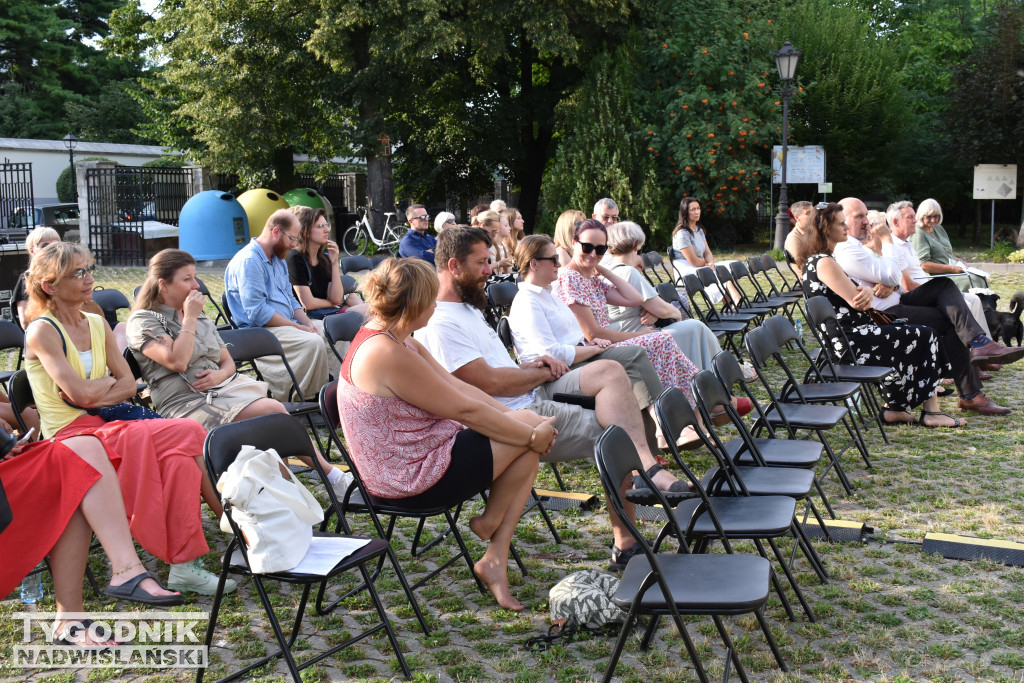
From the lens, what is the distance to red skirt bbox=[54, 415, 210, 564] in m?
3.96

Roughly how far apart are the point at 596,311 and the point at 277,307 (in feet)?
8.03

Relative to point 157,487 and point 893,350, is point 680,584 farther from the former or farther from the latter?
point 893,350

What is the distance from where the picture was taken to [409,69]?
2130cm

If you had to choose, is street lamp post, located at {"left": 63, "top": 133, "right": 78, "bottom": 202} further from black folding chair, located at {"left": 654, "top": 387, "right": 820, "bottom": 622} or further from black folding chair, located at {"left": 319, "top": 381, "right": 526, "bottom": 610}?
black folding chair, located at {"left": 654, "top": 387, "right": 820, "bottom": 622}

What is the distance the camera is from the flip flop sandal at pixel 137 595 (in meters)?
3.65

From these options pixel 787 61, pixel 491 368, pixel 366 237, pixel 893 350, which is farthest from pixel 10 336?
pixel 366 237

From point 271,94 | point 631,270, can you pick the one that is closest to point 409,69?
point 271,94

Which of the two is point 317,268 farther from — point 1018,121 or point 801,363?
point 1018,121

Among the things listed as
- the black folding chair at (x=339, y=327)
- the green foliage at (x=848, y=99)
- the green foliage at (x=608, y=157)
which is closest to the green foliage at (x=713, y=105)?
the green foliage at (x=608, y=157)

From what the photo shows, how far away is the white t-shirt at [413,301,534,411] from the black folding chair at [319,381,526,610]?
0.53 metres

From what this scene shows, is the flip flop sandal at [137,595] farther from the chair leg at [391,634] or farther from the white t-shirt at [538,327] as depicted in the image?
the white t-shirt at [538,327]

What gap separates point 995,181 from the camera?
2128 centimetres

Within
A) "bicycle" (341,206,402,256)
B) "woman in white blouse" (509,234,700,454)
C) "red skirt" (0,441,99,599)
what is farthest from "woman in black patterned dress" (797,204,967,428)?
"bicycle" (341,206,402,256)

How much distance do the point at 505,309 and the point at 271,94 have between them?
49.8 ft
